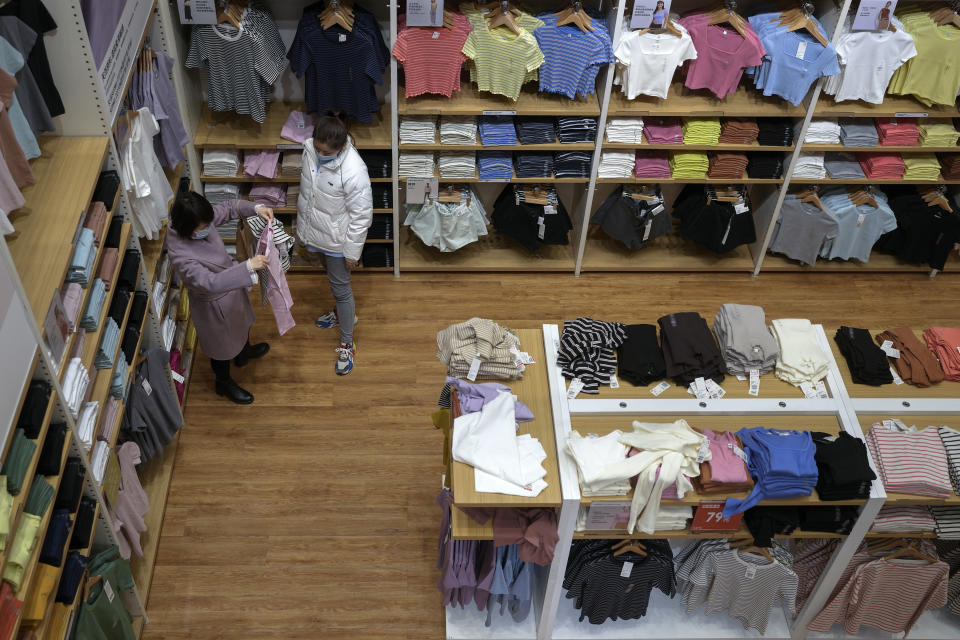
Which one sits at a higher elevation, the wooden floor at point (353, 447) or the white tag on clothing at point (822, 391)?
the white tag on clothing at point (822, 391)

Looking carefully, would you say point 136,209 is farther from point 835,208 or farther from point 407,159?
point 835,208

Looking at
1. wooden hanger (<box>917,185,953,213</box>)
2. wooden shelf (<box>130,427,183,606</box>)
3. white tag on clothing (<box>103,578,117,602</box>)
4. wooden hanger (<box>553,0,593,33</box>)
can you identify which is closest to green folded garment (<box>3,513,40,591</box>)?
white tag on clothing (<box>103,578,117,602</box>)

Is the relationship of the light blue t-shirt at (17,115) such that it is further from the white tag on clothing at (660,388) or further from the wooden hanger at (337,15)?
the white tag on clothing at (660,388)

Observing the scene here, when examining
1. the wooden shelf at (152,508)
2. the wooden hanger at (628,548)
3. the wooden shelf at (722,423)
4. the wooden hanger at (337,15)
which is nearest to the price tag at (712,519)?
the wooden shelf at (722,423)

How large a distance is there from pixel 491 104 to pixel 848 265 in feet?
10.3

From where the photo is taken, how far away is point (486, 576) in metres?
4.44

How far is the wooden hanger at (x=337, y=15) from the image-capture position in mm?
5770

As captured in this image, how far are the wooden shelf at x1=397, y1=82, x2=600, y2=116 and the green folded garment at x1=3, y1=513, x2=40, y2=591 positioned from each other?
11.8 feet

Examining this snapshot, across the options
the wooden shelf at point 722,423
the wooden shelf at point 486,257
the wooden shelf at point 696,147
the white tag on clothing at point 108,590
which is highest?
the wooden shelf at point 696,147

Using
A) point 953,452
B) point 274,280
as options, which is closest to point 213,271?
point 274,280

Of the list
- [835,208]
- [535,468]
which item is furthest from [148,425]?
[835,208]

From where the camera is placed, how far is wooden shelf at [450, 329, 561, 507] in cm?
390

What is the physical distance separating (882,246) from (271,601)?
515cm

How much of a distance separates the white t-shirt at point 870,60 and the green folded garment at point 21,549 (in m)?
5.45
